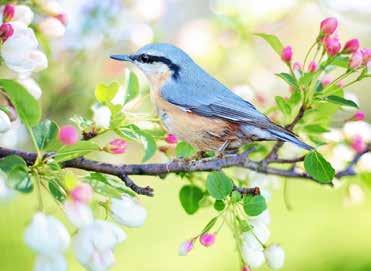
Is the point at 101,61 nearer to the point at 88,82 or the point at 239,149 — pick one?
the point at 88,82

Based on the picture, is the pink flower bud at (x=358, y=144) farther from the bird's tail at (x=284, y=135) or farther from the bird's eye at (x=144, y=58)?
the bird's eye at (x=144, y=58)

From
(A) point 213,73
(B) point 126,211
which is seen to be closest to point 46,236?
(B) point 126,211

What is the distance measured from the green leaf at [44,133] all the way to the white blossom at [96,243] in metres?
0.13

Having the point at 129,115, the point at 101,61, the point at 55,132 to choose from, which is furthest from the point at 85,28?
the point at 55,132

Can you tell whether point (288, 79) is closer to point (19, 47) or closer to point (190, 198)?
point (190, 198)

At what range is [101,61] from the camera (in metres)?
2.10

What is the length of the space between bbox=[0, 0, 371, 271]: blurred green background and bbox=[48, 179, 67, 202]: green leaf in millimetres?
564

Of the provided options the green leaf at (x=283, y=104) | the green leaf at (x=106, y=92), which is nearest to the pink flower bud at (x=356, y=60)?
the green leaf at (x=283, y=104)

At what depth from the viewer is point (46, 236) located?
0.87 m

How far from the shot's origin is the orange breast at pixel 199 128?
129cm

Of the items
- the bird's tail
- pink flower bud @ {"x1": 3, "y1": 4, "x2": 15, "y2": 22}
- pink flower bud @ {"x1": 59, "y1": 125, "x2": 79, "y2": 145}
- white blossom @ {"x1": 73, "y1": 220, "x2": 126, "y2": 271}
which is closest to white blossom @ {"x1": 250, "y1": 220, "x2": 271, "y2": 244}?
the bird's tail

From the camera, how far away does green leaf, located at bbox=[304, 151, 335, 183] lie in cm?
111

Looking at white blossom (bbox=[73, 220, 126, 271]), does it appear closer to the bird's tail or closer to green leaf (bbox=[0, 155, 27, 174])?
green leaf (bbox=[0, 155, 27, 174])

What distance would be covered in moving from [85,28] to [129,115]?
0.90 meters
